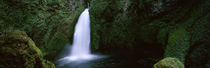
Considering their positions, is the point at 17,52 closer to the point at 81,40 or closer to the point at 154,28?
the point at 154,28

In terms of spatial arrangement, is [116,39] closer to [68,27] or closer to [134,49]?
[134,49]

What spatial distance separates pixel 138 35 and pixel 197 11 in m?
3.51

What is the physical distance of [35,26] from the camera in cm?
877

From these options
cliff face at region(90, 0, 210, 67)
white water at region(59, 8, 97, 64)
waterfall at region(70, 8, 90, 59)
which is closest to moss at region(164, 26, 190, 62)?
cliff face at region(90, 0, 210, 67)

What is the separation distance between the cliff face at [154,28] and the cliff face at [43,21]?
7.99 ft

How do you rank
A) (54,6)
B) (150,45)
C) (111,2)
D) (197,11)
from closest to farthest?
(197,11), (150,45), (111,2), (54,6)

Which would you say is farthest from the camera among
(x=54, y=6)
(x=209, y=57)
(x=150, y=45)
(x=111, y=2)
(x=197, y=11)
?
(x=54, y=6)

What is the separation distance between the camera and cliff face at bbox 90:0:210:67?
17.6 feet

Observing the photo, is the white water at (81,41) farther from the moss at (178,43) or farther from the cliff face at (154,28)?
the moss at (178,43)

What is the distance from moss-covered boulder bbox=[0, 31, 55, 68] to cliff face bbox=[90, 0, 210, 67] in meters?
5.55

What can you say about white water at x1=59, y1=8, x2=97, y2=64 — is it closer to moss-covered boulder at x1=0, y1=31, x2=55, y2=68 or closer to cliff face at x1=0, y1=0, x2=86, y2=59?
cliff face at x1=0, y1=0, x2=86, y2=59

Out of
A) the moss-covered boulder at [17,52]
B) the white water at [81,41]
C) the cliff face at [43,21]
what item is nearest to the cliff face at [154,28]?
the white water at [81,41]

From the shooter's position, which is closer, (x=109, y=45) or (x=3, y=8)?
(x=3, y=8)

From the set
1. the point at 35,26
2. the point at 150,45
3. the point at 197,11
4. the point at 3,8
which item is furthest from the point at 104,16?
the point at 3,8
